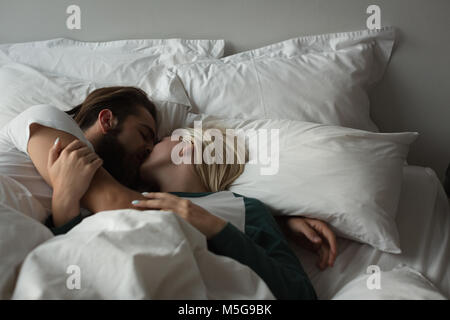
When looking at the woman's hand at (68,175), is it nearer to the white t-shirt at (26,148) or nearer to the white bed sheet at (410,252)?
the white t-shirt at (26,148)

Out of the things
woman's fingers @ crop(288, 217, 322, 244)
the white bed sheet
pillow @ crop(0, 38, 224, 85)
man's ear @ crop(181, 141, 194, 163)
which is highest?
pillow @ crop(0, 38, 224, 85)

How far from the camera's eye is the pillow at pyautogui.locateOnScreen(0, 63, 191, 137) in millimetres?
1470

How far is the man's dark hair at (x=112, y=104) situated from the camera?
1.33 meters

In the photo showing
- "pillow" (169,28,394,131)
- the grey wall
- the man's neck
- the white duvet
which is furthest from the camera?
the grey wall

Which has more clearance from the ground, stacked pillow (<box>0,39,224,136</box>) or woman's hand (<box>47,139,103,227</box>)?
stacked pillow (<box>0,39,224,136</box>)

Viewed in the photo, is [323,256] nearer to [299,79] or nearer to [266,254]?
[266,254]

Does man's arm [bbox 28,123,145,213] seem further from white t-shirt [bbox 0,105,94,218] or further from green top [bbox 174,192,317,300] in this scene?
green top [bbox 174,192,317,300]

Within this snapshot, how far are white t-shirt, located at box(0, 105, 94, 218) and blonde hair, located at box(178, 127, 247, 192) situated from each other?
30 cm

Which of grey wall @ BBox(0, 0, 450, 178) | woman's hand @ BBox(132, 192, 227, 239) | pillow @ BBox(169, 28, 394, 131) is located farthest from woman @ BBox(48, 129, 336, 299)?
grey wall @ BBox(0, 0, 450, 178)

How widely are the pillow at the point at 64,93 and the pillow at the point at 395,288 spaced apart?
2.44 ft

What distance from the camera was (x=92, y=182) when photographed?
1067mm

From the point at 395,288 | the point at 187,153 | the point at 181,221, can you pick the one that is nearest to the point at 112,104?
the point at 187,153
